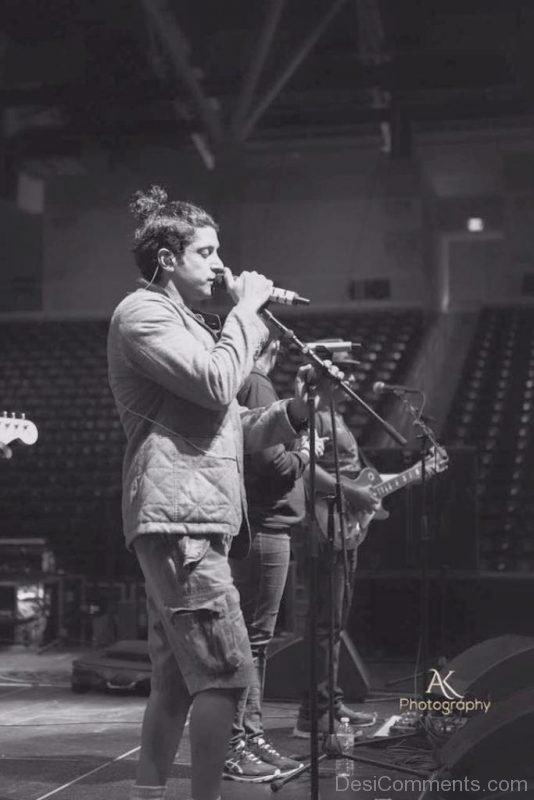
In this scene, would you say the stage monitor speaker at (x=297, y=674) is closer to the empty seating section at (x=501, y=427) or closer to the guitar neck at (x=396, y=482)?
the guitar neck at (x=396, y=482)

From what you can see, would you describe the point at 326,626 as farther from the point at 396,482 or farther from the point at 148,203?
the point at 148,203

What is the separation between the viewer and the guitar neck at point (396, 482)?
522cm

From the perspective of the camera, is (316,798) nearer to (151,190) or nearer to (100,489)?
(151,190)

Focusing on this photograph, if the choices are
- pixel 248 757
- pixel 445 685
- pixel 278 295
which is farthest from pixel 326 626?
pixel 278 295

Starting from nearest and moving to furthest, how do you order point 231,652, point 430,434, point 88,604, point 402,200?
point 231,652, point 430,434, point 88,604, point 402,200

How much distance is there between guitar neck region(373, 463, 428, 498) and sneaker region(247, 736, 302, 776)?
1.76 m

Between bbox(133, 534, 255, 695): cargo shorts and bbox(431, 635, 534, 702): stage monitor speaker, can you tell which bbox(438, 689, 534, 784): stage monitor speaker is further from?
bbox(431, 635, 534, 702): stage monitor speaker

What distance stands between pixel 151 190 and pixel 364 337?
12414 millimetres

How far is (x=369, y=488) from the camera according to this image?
4918 millimetres

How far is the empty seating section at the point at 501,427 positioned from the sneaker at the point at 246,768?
18.7ft

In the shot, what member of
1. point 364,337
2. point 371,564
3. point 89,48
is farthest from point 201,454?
point 89,48

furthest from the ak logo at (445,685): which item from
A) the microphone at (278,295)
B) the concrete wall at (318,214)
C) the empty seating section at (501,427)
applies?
the concrete wall at (318,214)

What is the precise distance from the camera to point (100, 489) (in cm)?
1095

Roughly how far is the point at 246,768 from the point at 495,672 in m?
0.85
